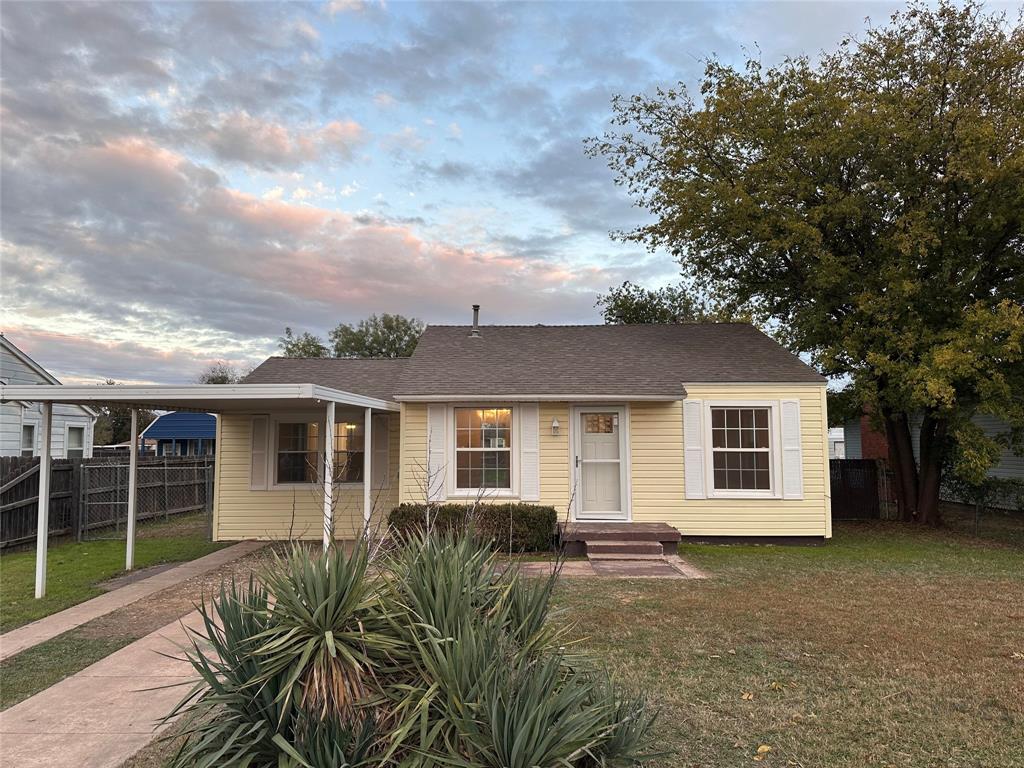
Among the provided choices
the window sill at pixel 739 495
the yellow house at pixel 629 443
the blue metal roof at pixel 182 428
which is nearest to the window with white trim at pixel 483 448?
the yellow house at pixel 629 443

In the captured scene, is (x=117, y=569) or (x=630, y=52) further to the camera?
(x=630, y=52)

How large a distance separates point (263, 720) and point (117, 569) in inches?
330

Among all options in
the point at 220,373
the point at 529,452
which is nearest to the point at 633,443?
the point at 529,452

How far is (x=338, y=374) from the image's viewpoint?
13398mm

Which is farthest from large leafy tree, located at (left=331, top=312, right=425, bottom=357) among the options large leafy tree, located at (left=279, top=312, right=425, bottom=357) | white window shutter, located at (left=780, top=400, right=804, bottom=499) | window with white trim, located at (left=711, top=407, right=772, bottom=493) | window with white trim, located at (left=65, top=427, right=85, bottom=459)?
white window shutter, located at (left=780, top=400, right=804, bottom=499)

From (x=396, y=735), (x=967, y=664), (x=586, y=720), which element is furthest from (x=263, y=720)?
(x=967, y=664)

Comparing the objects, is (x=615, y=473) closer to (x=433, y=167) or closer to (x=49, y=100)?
(x=433, y=167)

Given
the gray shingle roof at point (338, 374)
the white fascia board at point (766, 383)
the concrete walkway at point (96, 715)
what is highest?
the gray shingle roof at point (338, 374)

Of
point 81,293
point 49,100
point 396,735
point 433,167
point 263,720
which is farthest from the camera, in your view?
point 81,293

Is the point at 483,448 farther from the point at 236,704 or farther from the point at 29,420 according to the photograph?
the point at 29,420

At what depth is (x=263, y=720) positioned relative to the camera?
265 centimetres

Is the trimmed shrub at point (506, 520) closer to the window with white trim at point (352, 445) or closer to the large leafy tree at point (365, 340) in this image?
the window with white trim at point (352, 445)

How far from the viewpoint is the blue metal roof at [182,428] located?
1068 inches

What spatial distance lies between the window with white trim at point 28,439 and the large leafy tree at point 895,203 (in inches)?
683
